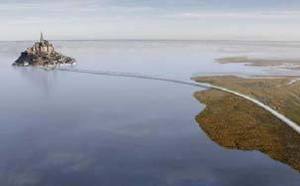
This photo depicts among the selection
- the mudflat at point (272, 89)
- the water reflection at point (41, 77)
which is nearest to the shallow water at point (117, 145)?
the mudflat at point (272, 89)

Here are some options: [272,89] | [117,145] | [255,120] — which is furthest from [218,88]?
[117,145]

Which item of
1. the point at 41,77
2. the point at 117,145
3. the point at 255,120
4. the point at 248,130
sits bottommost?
the point at 41,77

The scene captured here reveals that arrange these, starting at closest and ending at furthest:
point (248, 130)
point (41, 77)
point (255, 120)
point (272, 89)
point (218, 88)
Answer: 1. point (248, 130)
2. point (255, 120)
3. point (272, 89)
4. point (218, 88)
5. point (41, 77)

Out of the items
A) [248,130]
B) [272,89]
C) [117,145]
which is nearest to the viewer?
[117,145]

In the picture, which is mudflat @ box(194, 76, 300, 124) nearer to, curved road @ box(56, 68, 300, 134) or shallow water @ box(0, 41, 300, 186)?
curved road @ box(56, 68, 300, 134)

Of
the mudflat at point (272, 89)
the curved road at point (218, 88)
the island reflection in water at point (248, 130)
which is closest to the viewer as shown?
the island reflection in water at point (248, 130)

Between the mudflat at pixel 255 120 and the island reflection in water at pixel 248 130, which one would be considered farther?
the mudflat at pixel 255 120

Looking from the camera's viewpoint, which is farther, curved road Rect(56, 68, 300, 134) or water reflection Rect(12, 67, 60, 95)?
water reflection Rect(12, 67, 60, 95)

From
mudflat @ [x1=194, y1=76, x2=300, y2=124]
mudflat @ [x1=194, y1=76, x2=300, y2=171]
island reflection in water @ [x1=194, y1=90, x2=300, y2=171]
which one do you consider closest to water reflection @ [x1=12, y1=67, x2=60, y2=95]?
mudflat @ [x1=194, y1=76, x2=300, y2=124]

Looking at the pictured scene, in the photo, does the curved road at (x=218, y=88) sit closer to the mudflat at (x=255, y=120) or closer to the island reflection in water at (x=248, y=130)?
the mudflat at (x=255, y=120)

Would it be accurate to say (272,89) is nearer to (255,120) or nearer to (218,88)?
(218,88)
